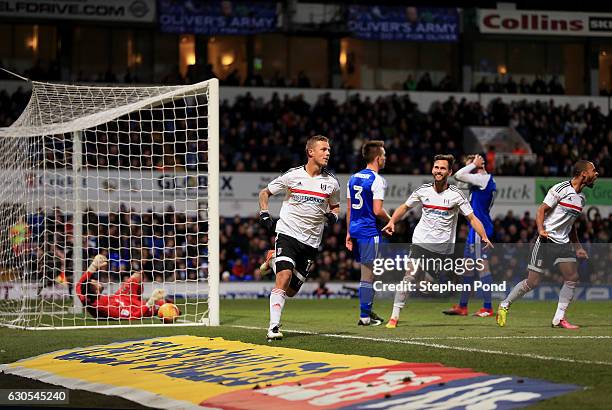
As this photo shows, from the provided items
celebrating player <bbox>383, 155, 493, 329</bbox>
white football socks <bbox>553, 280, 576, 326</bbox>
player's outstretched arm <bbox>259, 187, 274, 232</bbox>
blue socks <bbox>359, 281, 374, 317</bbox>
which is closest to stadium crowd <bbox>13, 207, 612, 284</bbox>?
celebrating player <bbox>383, 155, 493, 329</bbox>

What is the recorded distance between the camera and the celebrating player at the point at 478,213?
17.2m

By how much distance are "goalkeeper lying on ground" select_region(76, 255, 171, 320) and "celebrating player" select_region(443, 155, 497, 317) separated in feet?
15.2

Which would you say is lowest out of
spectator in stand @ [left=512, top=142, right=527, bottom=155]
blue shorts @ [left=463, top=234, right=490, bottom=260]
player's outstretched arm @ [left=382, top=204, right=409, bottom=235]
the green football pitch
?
the green football pitch

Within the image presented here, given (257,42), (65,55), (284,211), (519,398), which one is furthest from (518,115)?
(519,398)

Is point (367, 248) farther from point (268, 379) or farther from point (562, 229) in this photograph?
point (268, 379)

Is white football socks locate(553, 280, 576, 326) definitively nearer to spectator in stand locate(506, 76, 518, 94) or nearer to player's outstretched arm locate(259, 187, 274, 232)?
player's outstretched arm locate(259, 187, 274, 232)

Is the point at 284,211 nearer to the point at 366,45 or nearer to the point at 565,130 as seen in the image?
the point at 565,130

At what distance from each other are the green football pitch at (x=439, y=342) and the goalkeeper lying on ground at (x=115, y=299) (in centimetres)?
119

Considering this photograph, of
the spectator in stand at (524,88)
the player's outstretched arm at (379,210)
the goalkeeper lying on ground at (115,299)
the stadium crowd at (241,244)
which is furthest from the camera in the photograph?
the spectator in stand at (524,88)

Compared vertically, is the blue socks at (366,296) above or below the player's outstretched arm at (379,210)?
below

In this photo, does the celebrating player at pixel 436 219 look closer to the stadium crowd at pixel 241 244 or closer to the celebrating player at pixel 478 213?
the celebrating player at pixel 478 213

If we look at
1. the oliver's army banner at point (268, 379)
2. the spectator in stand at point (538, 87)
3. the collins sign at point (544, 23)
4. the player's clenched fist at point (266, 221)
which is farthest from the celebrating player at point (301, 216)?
the spectator in stand at point (538, 87)

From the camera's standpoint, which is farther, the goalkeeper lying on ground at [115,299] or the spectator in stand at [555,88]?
the spectator in stand at [555,88]

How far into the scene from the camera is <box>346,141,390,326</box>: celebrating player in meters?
14.9
